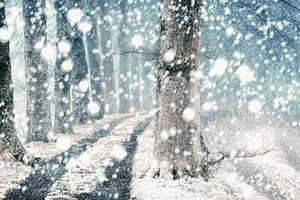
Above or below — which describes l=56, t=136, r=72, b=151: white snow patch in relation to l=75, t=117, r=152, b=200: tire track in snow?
below

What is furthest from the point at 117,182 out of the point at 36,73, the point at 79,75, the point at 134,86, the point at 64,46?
the point at 134,86

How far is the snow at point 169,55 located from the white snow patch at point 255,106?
17286 millimetres

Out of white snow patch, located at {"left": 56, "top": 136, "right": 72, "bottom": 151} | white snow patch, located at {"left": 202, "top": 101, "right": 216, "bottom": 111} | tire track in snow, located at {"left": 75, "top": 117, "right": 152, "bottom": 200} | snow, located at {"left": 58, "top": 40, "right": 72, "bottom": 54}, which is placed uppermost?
snow, located at {"left": 58, "top": 40, "right": 72, "bottom": 54}

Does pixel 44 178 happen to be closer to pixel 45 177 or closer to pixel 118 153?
pixel 45 177

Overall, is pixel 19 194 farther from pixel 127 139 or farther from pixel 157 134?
pixel 127 139

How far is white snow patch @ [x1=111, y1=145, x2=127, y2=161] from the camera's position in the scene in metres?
9.12

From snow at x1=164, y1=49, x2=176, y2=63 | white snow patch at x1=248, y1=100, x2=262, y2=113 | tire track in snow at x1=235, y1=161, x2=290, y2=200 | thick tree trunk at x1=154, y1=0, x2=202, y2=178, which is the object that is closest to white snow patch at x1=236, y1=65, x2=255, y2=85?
white snow patch at x1=248, y1=100, x2=262, y2=113

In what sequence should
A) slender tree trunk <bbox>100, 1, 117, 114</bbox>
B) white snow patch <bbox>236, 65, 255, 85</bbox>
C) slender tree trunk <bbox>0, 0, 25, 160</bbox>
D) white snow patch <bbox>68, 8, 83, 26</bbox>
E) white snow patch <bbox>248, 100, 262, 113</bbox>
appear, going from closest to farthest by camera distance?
slender tree trunk <bbox>0, 0, 25, 160</bbox>, white snow patch <bbox>68, 8, 83, 26</bbox>, slender tree trunk <bbox>100, 1, 117, 114</bbox>, white snow patch <bbox>248, 100, 262, 113</bbox>, white snow patch <bbox>236, 65, 255, 85</bbox>

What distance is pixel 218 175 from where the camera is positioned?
7.90 metres

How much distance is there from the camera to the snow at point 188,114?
7.04 m

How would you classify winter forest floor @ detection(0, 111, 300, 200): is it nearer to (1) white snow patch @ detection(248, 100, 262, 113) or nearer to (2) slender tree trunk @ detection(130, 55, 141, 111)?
(1) white snow patch @ detection(248, 100, 262, 113)

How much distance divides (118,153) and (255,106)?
17.3m

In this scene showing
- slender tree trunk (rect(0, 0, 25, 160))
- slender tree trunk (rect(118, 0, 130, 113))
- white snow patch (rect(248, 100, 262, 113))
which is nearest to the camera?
slender tree trunk (rect(0, 0, 25, 160))

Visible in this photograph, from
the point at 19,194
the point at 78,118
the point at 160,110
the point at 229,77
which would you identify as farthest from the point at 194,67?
the point at 229,77
